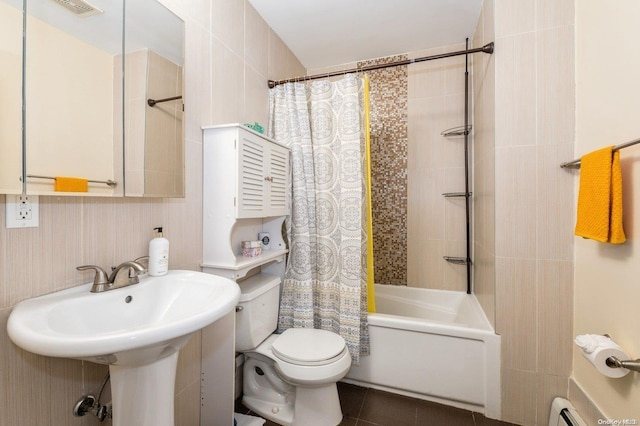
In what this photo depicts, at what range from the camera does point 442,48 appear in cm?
228

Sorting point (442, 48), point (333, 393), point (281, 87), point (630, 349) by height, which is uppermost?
point (442, 48)

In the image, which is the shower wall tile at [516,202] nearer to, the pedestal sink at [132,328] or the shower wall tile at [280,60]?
the pedestal sink at [132,328]

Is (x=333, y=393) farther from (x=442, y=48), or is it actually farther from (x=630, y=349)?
(x=442, y=48)

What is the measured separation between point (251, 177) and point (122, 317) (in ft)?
2.64

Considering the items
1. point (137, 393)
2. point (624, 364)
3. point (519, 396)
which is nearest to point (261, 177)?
point (137, 393)

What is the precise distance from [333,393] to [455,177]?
6.11 ft

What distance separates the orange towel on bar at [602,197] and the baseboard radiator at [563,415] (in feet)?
2.79

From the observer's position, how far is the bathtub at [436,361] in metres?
1.49

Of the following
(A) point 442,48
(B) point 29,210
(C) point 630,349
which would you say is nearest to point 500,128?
(C) point 630,349

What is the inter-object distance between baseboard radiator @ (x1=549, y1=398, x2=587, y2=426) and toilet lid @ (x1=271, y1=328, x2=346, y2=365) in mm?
1052

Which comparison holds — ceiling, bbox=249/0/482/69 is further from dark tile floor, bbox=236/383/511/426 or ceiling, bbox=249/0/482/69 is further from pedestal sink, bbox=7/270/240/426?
dark tile floor, bbox=236/383/511/426

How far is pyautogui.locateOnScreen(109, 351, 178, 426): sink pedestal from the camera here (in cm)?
80

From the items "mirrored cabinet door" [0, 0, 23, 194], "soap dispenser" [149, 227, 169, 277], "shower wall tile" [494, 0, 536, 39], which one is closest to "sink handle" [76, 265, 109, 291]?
"soap dispenser" [149, 227, 169, 277]

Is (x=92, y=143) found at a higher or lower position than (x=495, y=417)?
higher
